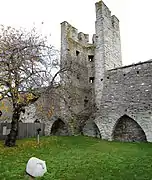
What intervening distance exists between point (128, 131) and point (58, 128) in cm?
777

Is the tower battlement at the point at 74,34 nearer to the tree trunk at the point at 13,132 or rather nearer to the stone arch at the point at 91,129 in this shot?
the stone arch at the point at 91,129

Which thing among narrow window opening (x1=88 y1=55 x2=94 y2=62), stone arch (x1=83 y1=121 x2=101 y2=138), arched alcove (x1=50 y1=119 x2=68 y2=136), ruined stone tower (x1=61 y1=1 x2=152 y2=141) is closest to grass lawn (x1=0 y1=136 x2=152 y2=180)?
ruined stone tower (x1=61 y1=1 x2=152 y2=141)

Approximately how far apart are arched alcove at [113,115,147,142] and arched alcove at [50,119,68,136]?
5838 millimetres

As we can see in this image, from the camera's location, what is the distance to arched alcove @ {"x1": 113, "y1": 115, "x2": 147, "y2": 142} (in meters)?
17.8

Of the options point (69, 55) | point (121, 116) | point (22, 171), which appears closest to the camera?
point (22, 171)

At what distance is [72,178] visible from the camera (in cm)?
761

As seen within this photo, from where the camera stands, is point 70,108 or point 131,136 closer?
point 131,136

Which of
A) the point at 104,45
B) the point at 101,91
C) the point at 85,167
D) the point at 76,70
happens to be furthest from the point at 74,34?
the point at 85,167

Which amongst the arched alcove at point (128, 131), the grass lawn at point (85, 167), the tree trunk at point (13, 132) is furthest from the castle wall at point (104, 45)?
the grass lawn at point (85, 167)

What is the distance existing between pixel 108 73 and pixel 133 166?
12800 mm

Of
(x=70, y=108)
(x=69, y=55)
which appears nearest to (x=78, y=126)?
(x=70, y=108)

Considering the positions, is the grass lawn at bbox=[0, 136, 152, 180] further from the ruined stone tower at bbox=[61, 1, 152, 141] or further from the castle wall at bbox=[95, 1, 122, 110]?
the castle wall at bbox=[95, 1, 122, 110]

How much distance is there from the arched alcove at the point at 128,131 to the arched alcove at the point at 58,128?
5.84m

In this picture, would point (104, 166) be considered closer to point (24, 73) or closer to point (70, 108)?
point (24, 73)
